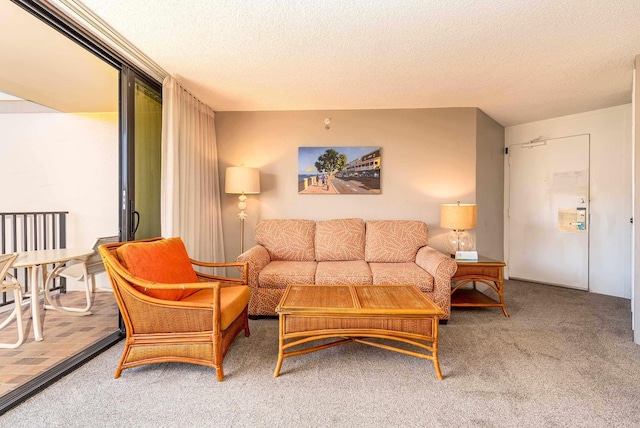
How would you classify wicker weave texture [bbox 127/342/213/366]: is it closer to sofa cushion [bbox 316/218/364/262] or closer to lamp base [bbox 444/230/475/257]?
sofa cushion [bbox 316/218/364/262]

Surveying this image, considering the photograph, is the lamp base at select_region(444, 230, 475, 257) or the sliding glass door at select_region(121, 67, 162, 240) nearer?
the sliding glass door at select_region(121, 67, 162, 240)

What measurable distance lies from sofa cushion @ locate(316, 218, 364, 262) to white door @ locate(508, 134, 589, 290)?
2.53 m

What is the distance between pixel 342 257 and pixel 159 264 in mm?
1821

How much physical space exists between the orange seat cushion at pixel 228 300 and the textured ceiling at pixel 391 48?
1.90 m

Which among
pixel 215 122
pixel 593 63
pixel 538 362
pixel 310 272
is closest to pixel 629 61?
pixel 593 63

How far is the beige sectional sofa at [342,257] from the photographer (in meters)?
2.47

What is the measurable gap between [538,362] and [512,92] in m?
2.62

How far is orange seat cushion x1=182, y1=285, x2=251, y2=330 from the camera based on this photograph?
67.3 inches

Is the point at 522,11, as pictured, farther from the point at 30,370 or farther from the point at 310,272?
the point at 30,370

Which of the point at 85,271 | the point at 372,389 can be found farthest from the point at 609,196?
the point at 85,271

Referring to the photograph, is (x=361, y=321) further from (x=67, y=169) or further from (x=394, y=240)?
(x=67, y=169)

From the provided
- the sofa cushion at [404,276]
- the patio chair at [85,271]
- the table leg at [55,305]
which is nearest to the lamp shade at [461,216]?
the sofa cushion at [404,276]

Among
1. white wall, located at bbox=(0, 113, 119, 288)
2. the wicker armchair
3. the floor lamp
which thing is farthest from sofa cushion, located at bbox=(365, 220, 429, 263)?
white wall, located at bbox=(0, 113, 119, 288)

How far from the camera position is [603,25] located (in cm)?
183
